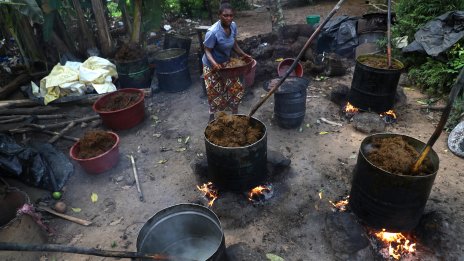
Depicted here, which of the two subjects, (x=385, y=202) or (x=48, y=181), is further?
(x=48, y=181)

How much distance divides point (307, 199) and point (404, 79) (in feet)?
15.7

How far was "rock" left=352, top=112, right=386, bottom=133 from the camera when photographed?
5629 mm

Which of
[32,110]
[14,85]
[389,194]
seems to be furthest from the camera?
[14,85]

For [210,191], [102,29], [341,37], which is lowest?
[210,191]

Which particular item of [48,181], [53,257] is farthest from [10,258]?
[48,181]

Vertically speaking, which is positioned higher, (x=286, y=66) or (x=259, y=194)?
(x=286, y=66)

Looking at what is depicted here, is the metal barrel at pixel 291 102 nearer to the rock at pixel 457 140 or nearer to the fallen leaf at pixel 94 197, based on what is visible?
the rock at pixel 457 140

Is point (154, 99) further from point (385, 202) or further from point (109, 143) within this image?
point (385, 202)

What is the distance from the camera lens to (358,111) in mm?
6156

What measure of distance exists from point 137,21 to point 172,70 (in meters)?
2.06

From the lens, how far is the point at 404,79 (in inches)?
283

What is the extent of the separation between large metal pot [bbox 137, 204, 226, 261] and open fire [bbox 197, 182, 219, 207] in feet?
2.24

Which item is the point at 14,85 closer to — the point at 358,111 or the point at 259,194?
the point at 259,194

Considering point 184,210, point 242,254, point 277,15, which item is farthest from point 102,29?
point 242,254
